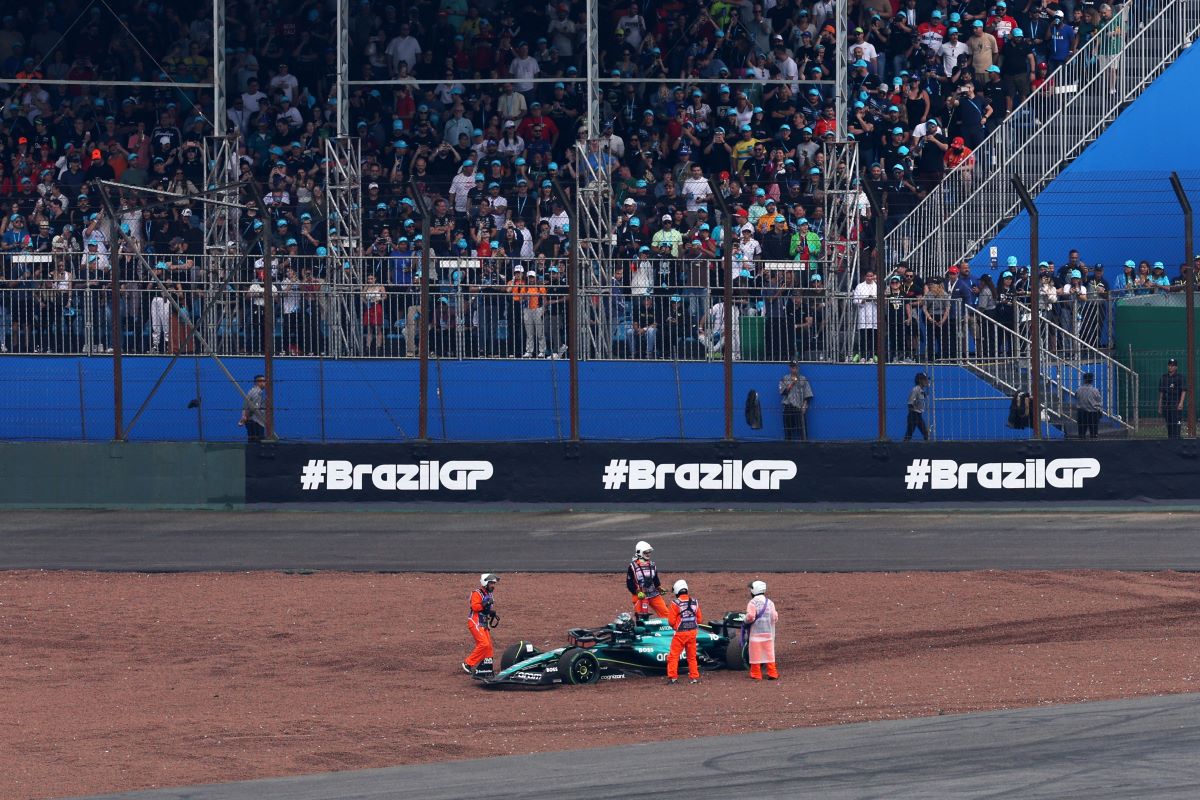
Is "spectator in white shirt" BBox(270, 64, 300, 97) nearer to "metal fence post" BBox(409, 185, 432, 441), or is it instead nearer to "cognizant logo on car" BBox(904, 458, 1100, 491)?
"metal fence post" BBox(409, 185, 432, 441)

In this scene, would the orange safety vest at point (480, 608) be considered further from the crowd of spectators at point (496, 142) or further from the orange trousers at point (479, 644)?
the crowd of spectators at point (496, 142)

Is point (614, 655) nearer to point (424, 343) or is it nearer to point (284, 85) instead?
point (424, 343)

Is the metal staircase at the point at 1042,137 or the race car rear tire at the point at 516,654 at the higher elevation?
the metal staircase at the point at 1042,137

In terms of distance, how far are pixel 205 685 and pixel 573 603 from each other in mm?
4797

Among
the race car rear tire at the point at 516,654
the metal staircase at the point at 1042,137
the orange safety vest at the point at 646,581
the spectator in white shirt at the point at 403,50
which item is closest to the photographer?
the race car rear tire at the point at 516,654

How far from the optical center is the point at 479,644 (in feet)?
52.0

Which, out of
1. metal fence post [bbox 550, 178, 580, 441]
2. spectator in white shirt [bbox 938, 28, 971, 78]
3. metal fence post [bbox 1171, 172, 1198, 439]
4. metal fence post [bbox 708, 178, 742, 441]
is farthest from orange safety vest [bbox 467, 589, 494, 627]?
spectator in white shirt [bbox 938, 28, 971, 78]

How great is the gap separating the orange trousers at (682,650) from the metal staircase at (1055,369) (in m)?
10.6

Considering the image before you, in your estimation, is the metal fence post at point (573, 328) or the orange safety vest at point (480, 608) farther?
the metal fence post at point (573, 328)

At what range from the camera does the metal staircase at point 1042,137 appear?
29203 mm

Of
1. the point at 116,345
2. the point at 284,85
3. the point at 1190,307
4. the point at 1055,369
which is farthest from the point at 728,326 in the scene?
the point at 284,85

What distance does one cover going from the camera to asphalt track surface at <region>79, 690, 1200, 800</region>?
1153 centimetres

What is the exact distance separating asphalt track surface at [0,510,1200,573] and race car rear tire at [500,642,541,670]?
207 inches

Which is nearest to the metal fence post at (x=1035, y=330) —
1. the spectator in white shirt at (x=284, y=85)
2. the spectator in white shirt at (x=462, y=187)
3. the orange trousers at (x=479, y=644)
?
the spectator in white shirt at (x=462, y=187)
